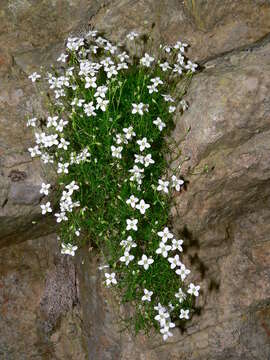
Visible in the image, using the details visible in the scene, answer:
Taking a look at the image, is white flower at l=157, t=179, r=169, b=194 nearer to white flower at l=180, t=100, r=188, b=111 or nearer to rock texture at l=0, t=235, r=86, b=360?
white flower at l=180, t=100, r=188, b=111

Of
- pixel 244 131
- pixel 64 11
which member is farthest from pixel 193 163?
pixel 64 11

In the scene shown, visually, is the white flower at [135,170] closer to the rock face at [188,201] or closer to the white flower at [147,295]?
the rock face at [188,201]

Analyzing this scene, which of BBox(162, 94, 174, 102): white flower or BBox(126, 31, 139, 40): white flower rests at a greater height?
BBox(126, 31, 139, 40): white flower

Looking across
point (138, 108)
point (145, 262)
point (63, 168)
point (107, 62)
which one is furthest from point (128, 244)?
point (107, 62)

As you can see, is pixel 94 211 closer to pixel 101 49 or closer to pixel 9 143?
pixel 9 143

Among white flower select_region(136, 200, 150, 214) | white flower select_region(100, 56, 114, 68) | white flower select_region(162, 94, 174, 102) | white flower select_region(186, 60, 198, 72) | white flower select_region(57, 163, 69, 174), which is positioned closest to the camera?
white flower select_region(136, 200, 150, 214)

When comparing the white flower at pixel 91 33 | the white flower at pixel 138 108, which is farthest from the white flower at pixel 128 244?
the white flower at pixel 91 33

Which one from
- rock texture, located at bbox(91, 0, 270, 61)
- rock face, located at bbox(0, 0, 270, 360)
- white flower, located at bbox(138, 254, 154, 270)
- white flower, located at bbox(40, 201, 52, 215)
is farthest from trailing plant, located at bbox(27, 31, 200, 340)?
rock texture, located at bbox(91, 0, 270, 61)
